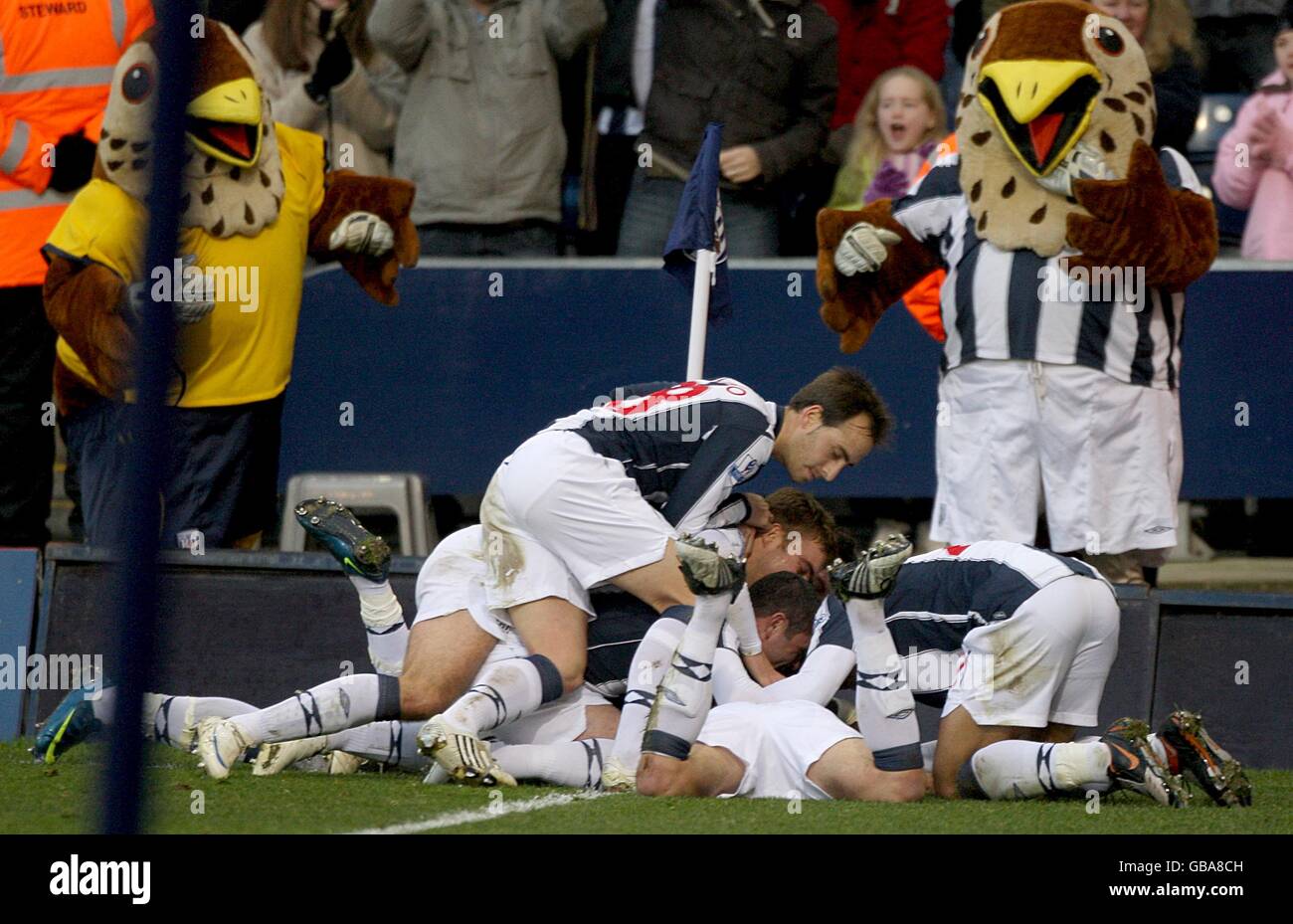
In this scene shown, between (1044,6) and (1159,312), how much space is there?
1.01 m

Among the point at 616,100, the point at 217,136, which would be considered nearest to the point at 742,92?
the point at 616,100

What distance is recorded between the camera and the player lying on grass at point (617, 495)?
5328 mm

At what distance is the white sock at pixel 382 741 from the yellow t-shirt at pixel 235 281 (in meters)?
1.60

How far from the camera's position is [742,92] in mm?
7371

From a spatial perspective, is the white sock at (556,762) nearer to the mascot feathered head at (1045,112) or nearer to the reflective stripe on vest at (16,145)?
the mascot feathered head at (1045,112)

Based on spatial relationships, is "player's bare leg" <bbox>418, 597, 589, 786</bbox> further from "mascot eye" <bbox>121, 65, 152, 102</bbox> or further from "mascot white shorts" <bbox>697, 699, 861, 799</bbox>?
"mascot eye" <bbox>121, 65, 152, 102</bbox>

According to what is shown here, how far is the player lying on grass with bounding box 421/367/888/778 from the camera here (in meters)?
5.33

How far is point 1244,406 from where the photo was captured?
24.4ft

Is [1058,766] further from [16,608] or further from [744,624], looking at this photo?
[16,608]

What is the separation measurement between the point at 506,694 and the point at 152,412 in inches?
119

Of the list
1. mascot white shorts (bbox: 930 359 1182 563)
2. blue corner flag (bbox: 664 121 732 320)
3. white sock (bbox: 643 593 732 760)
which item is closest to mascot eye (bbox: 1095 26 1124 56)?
mascot white shorts (bbox: 930 359 1182 563)
